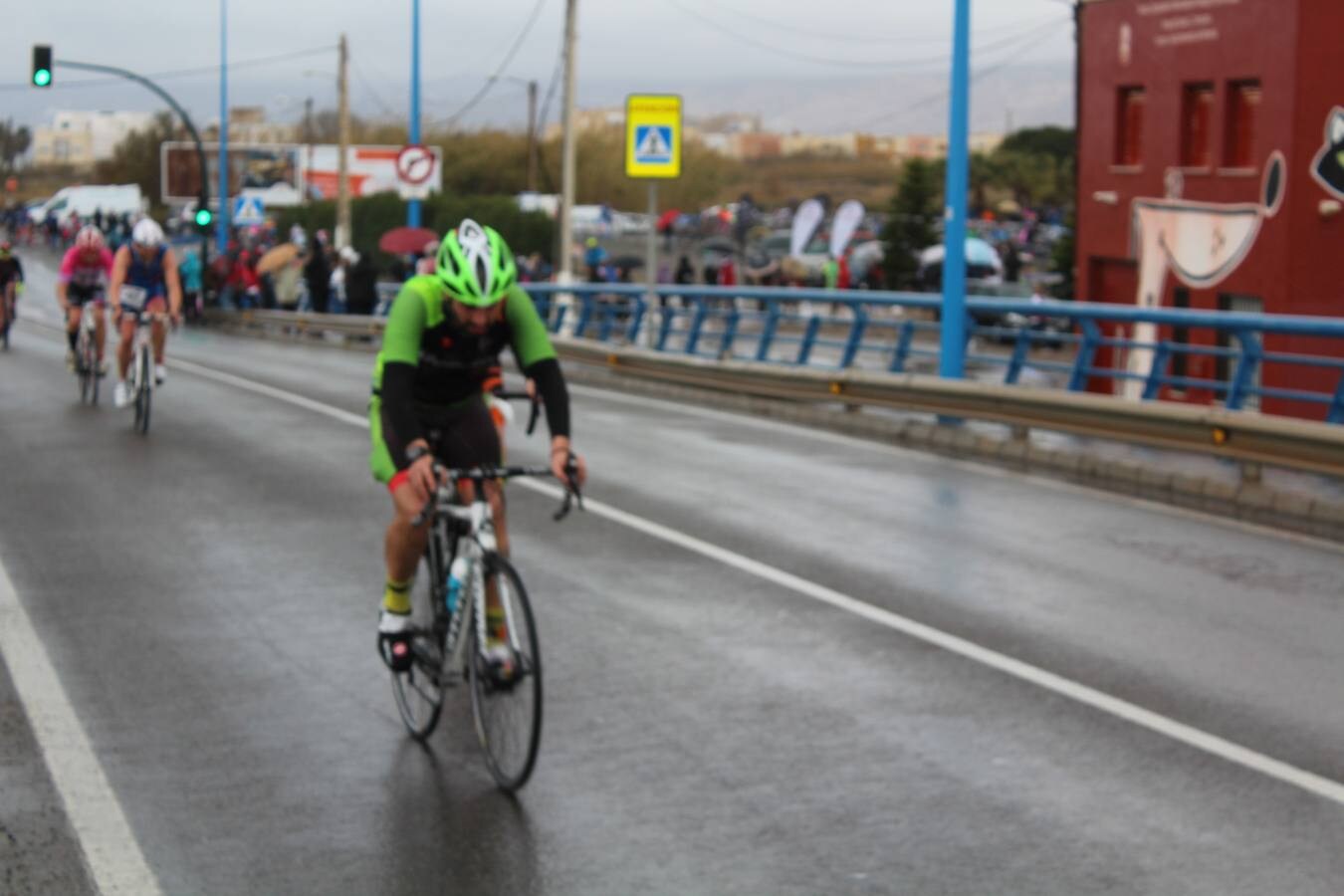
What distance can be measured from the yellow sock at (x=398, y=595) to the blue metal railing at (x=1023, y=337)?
903cm

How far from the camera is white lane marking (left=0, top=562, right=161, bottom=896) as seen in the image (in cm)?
612

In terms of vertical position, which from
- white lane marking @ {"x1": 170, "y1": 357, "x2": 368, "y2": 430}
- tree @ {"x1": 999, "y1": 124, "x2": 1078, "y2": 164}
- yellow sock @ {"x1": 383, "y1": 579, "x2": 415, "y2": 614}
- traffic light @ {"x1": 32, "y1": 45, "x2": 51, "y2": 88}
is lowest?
white lane marking @ {"x1": 170, "y1": 357, "x2": 368, "y2": 430}

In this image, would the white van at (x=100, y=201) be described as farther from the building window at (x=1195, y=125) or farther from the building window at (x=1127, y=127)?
the building window at (x=1195, y=125)

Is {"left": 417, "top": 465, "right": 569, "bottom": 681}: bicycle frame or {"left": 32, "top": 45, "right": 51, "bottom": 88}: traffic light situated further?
{"left": 32, "top": 45, "right": 51, "bottom": 88}: traffic light

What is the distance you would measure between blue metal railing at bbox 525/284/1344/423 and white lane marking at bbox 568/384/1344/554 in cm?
129

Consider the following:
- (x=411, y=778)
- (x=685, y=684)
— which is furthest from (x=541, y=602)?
(x=411, y=778)

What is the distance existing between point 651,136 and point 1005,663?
54.1ft

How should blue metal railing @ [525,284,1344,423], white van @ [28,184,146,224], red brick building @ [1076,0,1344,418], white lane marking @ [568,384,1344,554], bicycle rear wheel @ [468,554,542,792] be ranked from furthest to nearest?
white van @ [28,184,146,224] → red brick building @ [1076,0,1344,418] → blue metal railing @ [525,284,1344,423] → white lane marking @ [568,384,1344,554] → bicycle rear wheel @ [468,554,542,792]

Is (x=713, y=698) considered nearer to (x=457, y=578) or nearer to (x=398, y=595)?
(x=398, y=595)

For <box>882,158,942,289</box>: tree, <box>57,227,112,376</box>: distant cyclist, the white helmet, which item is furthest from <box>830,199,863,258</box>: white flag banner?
the white helmet

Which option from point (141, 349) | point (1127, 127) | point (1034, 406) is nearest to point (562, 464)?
point (1034, 406)

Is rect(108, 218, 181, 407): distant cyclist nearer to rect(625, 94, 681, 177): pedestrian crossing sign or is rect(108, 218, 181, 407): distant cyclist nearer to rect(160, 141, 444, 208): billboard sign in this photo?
rect(625, 94, 681, 177): pedestrian crossing sign

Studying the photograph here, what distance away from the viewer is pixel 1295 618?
10344mm

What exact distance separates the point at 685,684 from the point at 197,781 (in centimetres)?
220
